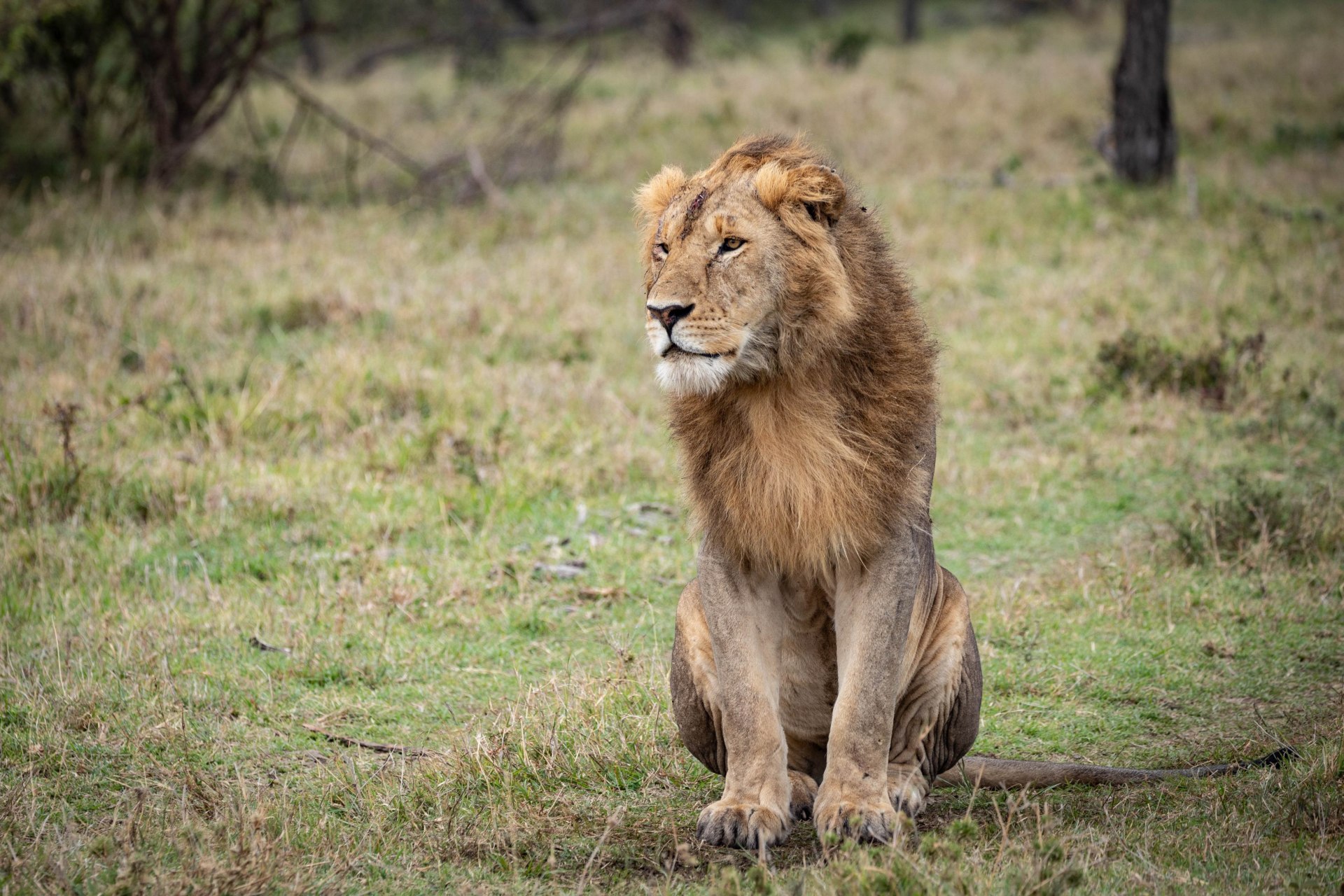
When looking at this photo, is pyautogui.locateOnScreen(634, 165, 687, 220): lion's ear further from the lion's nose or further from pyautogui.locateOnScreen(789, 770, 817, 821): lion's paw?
pyautogui.locateOnScreen(789, 770, 817, 821): lion's paw

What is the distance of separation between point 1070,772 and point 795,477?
1459 millimetres

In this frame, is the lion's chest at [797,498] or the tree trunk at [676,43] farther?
the tree trunk at [676,43]

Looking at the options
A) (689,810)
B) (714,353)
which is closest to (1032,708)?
(689,810)

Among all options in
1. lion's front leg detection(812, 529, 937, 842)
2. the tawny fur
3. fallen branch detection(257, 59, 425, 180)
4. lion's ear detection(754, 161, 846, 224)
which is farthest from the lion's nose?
fallen branch detection(257, 59, 425, 180)

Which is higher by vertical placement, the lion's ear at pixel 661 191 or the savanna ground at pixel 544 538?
the lion's ear at pixel 661 191

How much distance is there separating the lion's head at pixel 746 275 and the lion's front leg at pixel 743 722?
64 cm

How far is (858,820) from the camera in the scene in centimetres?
404

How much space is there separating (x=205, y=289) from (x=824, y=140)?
8499 mm

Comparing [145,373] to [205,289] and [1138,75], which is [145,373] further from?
[1138,75]

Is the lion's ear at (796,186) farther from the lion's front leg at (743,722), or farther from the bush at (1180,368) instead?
the bush at (1180,368)

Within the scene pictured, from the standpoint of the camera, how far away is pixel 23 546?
7.04 meters

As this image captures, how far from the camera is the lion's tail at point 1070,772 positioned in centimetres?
467

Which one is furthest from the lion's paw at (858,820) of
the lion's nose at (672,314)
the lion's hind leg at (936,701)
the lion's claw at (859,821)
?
the lion's nose at (672,314)

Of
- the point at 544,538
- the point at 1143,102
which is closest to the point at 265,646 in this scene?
the point at 544,538
